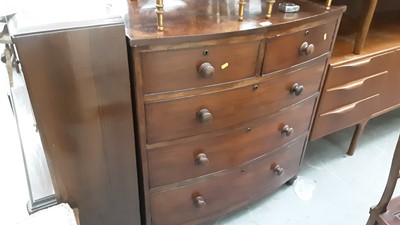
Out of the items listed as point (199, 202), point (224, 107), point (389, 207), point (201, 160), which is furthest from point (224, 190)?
point (389, 207)

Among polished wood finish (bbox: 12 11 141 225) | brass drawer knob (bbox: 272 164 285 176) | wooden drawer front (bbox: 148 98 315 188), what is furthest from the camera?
brass drawer knob (bbox: 272 164 285 176)

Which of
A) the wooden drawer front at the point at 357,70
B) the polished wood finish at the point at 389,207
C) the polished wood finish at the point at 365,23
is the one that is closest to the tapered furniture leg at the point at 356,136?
the wooden drawer front at the point at 357,70

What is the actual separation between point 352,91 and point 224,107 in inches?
33.1

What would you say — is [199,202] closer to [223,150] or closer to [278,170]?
[223,150]

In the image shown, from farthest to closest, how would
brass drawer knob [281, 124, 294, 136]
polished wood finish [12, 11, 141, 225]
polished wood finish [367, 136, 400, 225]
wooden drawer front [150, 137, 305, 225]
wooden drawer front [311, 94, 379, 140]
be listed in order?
wooden drawer front [311, 94, 379, 140] → brass drawer knob [281, 124, 294, 136] → wooden drawer front [150, 137, 305, 225] → polished wood finish [367, 136, 400, 225] → polished wood finish [12, 11, 141, 225]

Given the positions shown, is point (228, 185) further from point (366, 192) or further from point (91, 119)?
point (366, 192)

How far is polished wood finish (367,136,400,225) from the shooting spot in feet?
3.16

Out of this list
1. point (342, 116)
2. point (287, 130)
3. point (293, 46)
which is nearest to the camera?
point (293, 46)

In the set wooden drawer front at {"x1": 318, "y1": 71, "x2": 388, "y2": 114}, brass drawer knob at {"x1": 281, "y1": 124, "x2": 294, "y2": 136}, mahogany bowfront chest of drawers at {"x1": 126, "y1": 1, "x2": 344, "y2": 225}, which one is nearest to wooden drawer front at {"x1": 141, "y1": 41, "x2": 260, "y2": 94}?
mahogany bowfront chest of drawers at {"x1": 126, "y1": 1, "x2": 344, "y2": 225}

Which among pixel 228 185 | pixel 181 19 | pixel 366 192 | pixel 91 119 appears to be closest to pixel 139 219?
pixel 228 185

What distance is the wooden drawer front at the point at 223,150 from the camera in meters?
1.08

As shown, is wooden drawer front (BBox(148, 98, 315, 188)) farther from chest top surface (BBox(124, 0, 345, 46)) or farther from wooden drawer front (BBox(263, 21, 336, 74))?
chest top surface (BBox(124, 0, 345, 46))

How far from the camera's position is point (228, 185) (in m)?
1.29

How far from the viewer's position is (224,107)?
1064 mm
